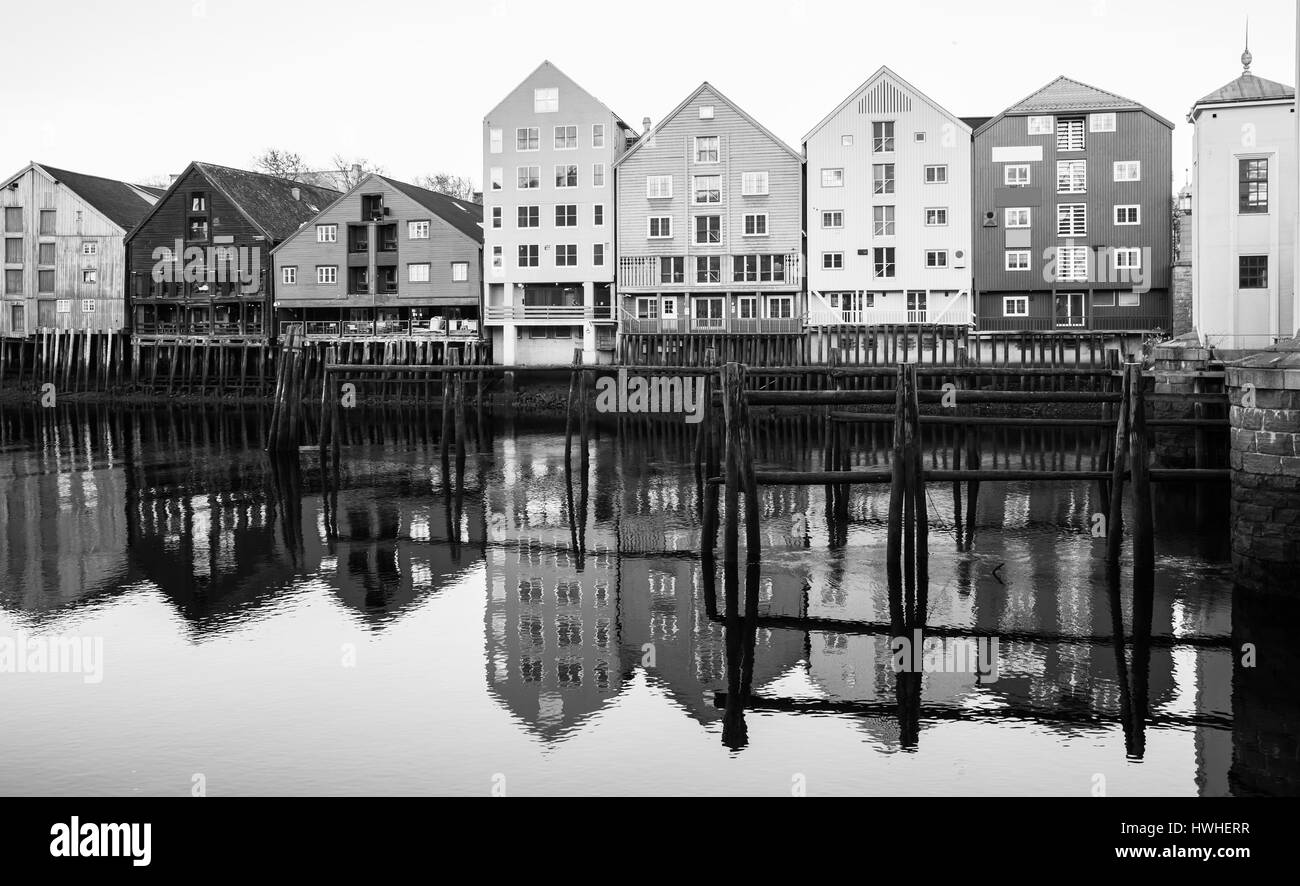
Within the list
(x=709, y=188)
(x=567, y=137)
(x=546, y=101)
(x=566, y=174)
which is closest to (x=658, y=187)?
(x=709, y=188)

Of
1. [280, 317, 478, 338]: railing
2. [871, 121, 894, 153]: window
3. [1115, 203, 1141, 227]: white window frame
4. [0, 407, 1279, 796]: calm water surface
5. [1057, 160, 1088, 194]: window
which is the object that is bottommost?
[0, 407, 1279, 796]: calm water surface

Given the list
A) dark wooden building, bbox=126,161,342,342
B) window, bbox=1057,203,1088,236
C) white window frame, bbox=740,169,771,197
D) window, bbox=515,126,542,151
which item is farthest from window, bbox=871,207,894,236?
dark wooden building, bbox=126,161,342,342

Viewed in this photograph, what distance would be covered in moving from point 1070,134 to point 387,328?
39.4 meters

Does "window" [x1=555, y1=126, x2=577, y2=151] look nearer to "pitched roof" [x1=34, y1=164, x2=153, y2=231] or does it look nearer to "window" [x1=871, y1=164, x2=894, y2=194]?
"window" [x1=871, y1=164, x2=894, y2=194]

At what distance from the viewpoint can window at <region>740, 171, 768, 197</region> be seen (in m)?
66.7

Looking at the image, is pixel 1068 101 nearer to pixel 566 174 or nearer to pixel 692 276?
pixel 692 276

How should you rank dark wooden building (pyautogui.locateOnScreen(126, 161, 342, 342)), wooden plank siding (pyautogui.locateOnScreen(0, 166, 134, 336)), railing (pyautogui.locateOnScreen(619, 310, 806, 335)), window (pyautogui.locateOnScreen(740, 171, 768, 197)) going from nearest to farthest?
1. railing (pyautogui.locateOnScreen(619, 310, 806, 335))
2. window (pyautogui.locateOnScreen(740, 171, 768, 197))
3. dark wooden building (pyautogui.locateOnScreen(126, 161, 342, 342))
4. wooden plank siding (pyautogui.locateOnScreen(0, 166, 134, 336))

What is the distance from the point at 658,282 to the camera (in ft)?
224

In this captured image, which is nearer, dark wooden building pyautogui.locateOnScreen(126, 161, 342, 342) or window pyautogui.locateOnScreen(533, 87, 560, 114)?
window pyautogui.locateOnScreen(533, 87, 560, 114)

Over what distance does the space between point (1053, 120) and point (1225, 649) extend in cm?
5191

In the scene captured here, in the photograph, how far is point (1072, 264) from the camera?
63.8 m

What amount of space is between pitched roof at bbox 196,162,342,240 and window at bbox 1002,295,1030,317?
41.2 meters
